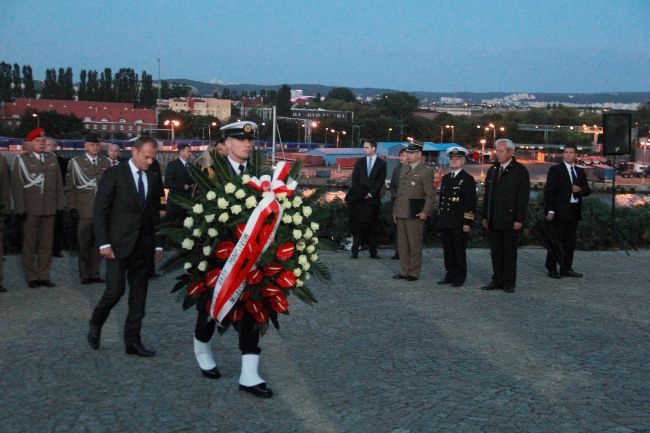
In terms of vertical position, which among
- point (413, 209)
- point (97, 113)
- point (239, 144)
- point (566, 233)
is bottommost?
point (566, 233)

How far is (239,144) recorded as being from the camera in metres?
6.40

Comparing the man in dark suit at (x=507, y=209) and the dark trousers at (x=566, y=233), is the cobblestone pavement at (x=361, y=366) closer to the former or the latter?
the man in dark suit at (x=507, y=209)

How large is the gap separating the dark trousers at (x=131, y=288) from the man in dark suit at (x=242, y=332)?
1.03 m

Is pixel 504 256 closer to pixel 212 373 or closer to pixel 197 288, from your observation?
pixel 212 373

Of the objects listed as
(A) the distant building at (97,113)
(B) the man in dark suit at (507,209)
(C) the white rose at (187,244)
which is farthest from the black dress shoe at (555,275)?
(A) the distant building at (97,113)

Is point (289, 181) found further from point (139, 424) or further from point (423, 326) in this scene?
point (423, 326)

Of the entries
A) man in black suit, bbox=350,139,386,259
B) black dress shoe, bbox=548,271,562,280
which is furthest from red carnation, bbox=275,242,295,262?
man in black suit, bbox=350,139,386,259

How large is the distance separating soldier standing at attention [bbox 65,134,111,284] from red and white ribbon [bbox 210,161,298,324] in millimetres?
5579

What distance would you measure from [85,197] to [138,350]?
4.41 metres

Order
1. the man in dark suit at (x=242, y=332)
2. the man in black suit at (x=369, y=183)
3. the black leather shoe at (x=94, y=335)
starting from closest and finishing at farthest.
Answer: the man in dark suit at (x=242, y=332), the black leather shoe at (x=94, y=335), the man in black suit at (x=369, y=183)

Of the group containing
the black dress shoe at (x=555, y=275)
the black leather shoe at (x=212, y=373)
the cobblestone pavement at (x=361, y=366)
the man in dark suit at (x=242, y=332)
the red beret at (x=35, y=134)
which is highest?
the red beret at (x=35, y=134)

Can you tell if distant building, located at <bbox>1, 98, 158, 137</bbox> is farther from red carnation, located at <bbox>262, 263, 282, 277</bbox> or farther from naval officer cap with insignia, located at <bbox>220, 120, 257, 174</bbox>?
red carnation, located at <bbox>262, 263, 282, 277</bbox>

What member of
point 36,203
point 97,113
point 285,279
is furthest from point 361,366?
point 97,113

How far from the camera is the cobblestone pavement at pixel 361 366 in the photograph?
5.76 metres
